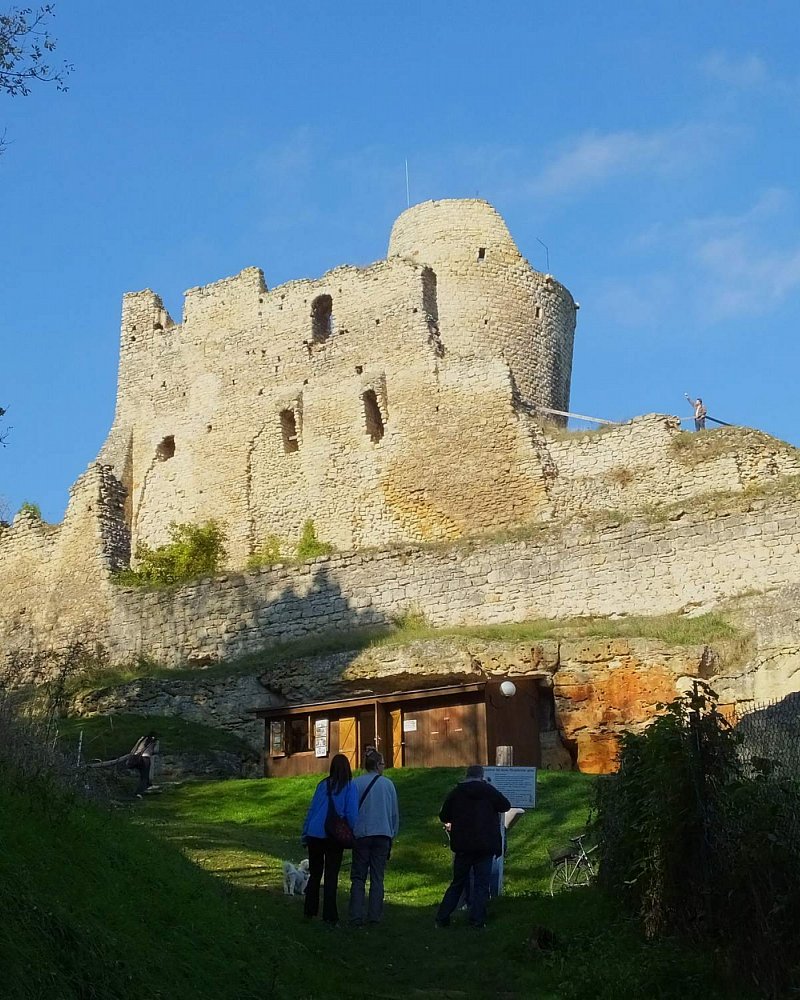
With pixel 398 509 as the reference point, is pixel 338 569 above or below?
below

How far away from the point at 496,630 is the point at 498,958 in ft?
46.6

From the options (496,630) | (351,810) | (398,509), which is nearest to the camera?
(351,810)

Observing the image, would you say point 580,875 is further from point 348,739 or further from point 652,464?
point 652,464

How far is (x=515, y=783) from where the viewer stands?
1516cm

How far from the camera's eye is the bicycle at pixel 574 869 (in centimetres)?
1345

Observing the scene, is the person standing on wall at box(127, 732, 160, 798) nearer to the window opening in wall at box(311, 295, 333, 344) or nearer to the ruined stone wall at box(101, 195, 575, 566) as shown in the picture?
the ruined stone wall at box(101, 195, 575, 566)

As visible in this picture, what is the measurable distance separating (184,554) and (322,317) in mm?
7978

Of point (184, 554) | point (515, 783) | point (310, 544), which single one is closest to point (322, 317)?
point (310, 544)

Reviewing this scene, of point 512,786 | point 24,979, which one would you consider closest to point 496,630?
point 512,786

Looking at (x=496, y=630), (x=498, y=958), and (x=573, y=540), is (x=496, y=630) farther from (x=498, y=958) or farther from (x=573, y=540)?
(x=498, y=958)

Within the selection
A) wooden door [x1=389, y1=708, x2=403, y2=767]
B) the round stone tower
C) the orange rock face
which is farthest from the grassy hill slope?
the round stone tower

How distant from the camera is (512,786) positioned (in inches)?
595

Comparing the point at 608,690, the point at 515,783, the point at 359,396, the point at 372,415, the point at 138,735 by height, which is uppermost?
the point at 359,396

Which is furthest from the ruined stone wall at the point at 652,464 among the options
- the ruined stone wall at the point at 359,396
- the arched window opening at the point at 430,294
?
the arched window opening at the point at 430,294
